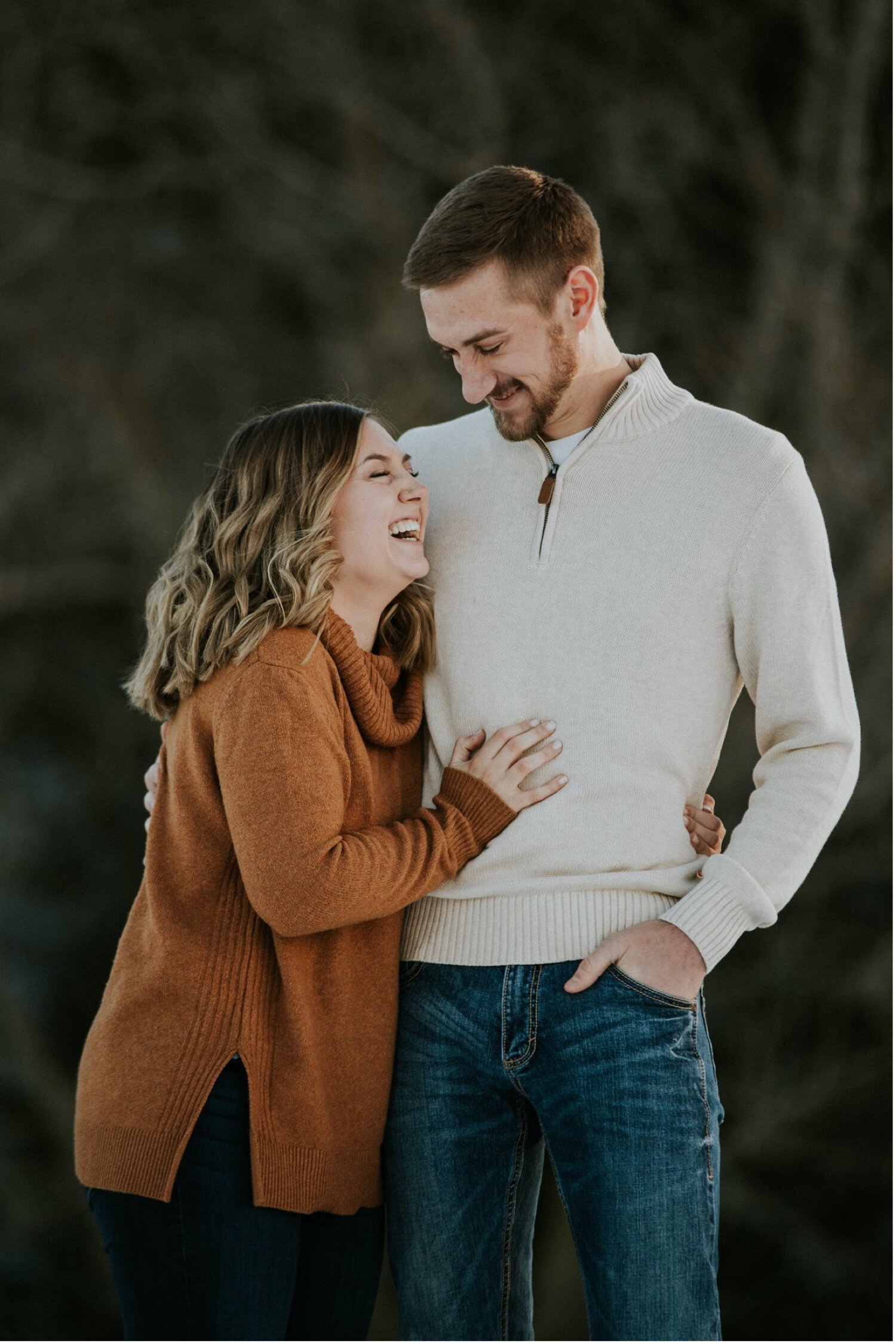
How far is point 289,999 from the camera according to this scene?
1523 millimetres

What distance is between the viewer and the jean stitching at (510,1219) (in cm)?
162

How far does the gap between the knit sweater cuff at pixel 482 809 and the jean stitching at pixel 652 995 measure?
0.75ft

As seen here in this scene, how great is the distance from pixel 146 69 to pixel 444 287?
9.54 feet

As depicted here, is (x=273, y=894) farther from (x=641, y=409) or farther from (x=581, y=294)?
(x=581, y=294)

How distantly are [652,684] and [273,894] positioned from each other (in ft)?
1.73

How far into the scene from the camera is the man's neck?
1.79 m

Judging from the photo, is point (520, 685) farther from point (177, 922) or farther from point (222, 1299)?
point (222, 1299)

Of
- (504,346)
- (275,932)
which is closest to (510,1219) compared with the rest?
(275,932)

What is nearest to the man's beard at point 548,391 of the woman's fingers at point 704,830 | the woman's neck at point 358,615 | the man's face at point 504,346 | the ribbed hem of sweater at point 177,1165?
the man's face at point 504,346

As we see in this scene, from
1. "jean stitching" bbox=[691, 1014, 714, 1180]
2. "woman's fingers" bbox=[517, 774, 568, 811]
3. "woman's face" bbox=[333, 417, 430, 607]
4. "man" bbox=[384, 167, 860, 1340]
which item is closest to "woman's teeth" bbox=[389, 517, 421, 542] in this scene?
"woman's face" bbox=[333, 417, 430, 607]

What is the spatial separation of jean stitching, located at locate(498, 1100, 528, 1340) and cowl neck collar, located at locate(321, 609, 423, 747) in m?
0.48

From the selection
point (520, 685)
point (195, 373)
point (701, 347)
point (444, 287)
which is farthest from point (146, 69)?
point (520, 685)

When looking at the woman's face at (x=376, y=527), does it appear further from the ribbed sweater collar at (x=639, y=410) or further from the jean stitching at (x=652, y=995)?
the jean stitching at (x=652, y=995)

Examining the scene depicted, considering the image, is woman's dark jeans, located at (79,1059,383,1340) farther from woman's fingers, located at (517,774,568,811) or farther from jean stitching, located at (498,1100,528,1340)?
woman's fingers, located at (517,774,568,811)
